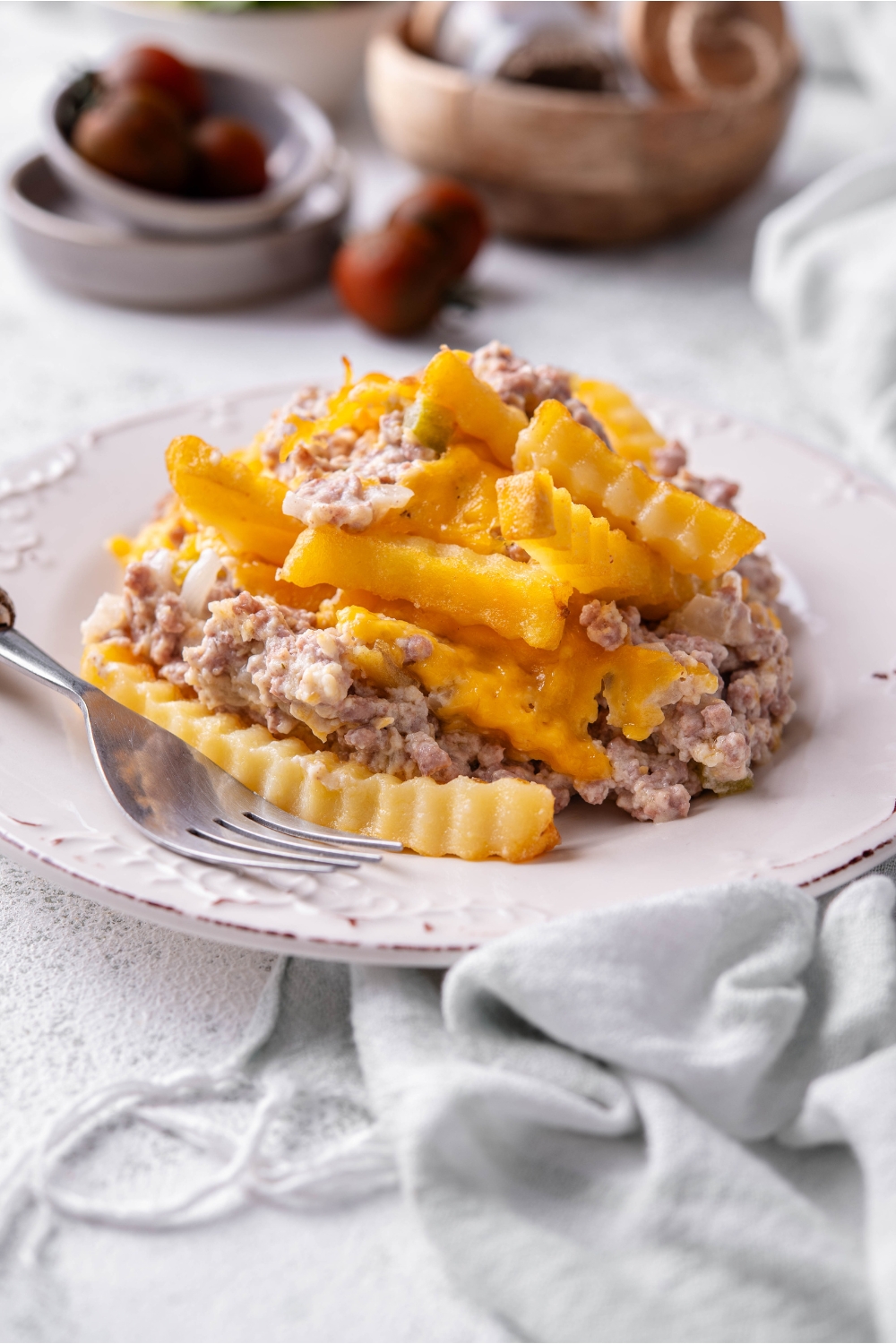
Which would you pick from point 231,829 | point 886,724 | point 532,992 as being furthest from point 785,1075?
point 231,829

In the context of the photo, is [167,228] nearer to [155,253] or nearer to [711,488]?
[155,253]

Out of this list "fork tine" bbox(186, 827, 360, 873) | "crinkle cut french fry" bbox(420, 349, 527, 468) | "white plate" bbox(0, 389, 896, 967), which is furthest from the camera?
"crinkle cut french fry" bbox(420, 349, 527, 468)

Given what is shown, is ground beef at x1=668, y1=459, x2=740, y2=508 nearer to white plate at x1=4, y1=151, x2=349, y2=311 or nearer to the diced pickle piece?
the diced pickle piece

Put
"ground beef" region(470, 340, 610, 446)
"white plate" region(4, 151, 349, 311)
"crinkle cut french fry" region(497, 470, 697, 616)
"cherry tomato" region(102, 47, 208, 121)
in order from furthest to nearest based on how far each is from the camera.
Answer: "cherry tomato" region(102, 47, 208, 121), "white plate" region(4, 151, 349, 311), "ground beef" region(470, 340, 610, 446), "crinkle cut french fry" region(497, 470, 697, 616)

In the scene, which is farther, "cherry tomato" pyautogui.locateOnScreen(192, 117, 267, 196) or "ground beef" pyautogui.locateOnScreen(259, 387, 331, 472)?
"cherry tomato" pyautogui.locateOnScreen(192, 117, 267, 196)

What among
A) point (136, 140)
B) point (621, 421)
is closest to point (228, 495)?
point (621, 421)

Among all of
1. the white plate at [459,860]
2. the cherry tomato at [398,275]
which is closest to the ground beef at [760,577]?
the white plate at [459,860]

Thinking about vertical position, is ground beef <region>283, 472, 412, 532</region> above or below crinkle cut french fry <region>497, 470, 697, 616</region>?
below

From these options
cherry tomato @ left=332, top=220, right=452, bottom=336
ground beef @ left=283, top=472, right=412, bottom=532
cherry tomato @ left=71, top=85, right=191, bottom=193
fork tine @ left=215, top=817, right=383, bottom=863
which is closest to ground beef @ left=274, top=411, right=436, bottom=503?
ground beef @ left=283, top=472, right=412, bottom=532

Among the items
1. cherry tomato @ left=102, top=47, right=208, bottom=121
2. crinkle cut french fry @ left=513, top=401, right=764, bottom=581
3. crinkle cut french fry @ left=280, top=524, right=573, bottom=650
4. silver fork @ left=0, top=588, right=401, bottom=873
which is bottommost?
cherry tomato @ left=102, top=47, right=208, bottom=121
